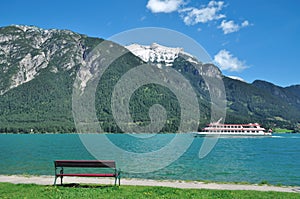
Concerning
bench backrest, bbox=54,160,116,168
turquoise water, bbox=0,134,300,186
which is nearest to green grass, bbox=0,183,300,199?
bench backrest, bbox=54,160,116,168

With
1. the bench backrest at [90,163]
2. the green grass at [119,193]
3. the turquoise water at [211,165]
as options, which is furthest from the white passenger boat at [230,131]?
the green grass at [119,193]

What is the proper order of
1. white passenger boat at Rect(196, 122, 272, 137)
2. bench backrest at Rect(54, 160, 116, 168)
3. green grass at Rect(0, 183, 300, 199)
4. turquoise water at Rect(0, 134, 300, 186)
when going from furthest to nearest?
white passenger boat at Rect(196, 122, 272, 137), turquoise water at Rect(0, 134, 300, 186), bench backrest at Rect(54, 160, 116, 168), green grass at Rect(0, 183, 300, 199)

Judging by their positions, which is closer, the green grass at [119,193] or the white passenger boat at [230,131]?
the green grass at [119,193]

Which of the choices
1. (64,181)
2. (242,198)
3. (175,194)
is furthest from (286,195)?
(64,181)

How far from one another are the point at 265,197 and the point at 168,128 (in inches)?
6938

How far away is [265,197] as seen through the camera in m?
13.0

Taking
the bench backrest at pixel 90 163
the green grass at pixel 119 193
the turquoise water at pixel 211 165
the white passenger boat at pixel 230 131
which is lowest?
the turquoise water at pixel 211 165

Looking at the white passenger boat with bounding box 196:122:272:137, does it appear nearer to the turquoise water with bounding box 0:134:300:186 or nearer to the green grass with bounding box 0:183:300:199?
the turquoise water with bounding box 0:134:300:186

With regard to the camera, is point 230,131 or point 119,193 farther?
point 230,131

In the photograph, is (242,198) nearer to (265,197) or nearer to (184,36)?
(265,197)

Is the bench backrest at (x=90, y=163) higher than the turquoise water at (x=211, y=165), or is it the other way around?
the bench backrest at (x=90, y=163)

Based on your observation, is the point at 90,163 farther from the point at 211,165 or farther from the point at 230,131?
the point at 230,131

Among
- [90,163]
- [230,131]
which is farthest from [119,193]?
[230,131]

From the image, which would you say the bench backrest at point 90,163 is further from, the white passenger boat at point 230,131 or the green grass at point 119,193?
the white passenger boat at point 230,131
